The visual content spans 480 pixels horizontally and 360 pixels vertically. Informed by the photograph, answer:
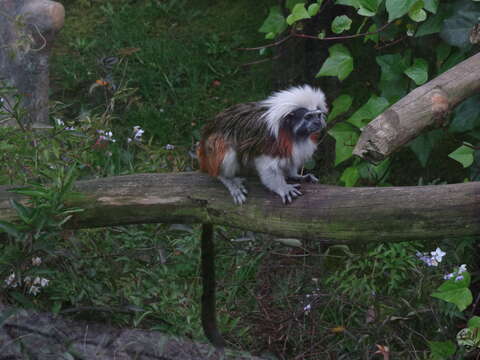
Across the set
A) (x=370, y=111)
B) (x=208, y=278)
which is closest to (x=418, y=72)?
(x=370, y=111)

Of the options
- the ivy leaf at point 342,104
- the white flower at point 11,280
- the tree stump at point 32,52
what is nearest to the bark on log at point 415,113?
the ivy leaf at point 342,104

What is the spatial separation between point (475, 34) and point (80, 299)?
2110 mm

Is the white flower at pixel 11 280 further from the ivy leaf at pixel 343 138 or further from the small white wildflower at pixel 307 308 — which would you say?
the ivy leaf at pixel 343 138

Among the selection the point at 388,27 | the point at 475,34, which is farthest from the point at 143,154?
the point at 475,34

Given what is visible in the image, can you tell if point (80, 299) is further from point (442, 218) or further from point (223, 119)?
point (442, 218)

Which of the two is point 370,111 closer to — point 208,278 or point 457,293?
point 457,293

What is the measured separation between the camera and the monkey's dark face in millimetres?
2949

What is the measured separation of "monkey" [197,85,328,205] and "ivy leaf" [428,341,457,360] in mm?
1102

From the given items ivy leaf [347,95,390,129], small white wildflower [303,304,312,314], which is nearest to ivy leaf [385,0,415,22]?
ivy leaf [347,95,390,129]

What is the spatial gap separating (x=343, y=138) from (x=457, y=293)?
1132 mm

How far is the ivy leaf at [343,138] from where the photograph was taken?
3803 mm

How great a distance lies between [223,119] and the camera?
3.13 m

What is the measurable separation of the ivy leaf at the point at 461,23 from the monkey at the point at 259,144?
857 millimetres

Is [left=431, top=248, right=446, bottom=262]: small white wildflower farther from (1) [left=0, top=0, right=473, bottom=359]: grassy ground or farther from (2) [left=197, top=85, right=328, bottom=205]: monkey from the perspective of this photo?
(2) [left=197, top=85, right=328, bottom=205]: monkey
